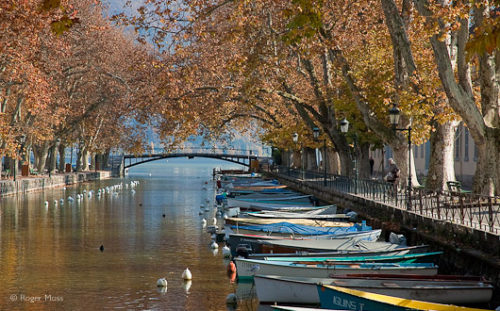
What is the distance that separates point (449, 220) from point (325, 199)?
18739mm

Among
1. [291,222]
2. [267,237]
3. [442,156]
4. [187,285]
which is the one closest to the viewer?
[187,285]

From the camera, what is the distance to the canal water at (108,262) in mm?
16625

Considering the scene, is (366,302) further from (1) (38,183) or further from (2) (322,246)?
(1) (38,183)

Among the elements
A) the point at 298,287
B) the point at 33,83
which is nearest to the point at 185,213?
the point at 33,83

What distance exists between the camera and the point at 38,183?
5594cm

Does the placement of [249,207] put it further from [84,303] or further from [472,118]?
[84,303]

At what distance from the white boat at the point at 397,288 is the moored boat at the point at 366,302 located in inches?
27.1

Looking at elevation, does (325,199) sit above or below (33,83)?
below

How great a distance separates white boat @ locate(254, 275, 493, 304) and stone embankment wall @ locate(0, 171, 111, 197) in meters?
34.8

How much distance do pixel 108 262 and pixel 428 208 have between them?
9737 mm

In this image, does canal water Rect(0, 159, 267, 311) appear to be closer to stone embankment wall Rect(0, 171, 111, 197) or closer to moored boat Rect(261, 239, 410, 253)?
moored boat Rect(261, 239, 410, 253)

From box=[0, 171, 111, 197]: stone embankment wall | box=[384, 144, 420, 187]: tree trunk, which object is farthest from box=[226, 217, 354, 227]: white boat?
box=[0, 171, 111, 197]: stone embankment wall

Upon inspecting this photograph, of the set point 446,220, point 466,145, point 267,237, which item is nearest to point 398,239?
point 446,220

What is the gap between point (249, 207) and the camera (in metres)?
34.2
